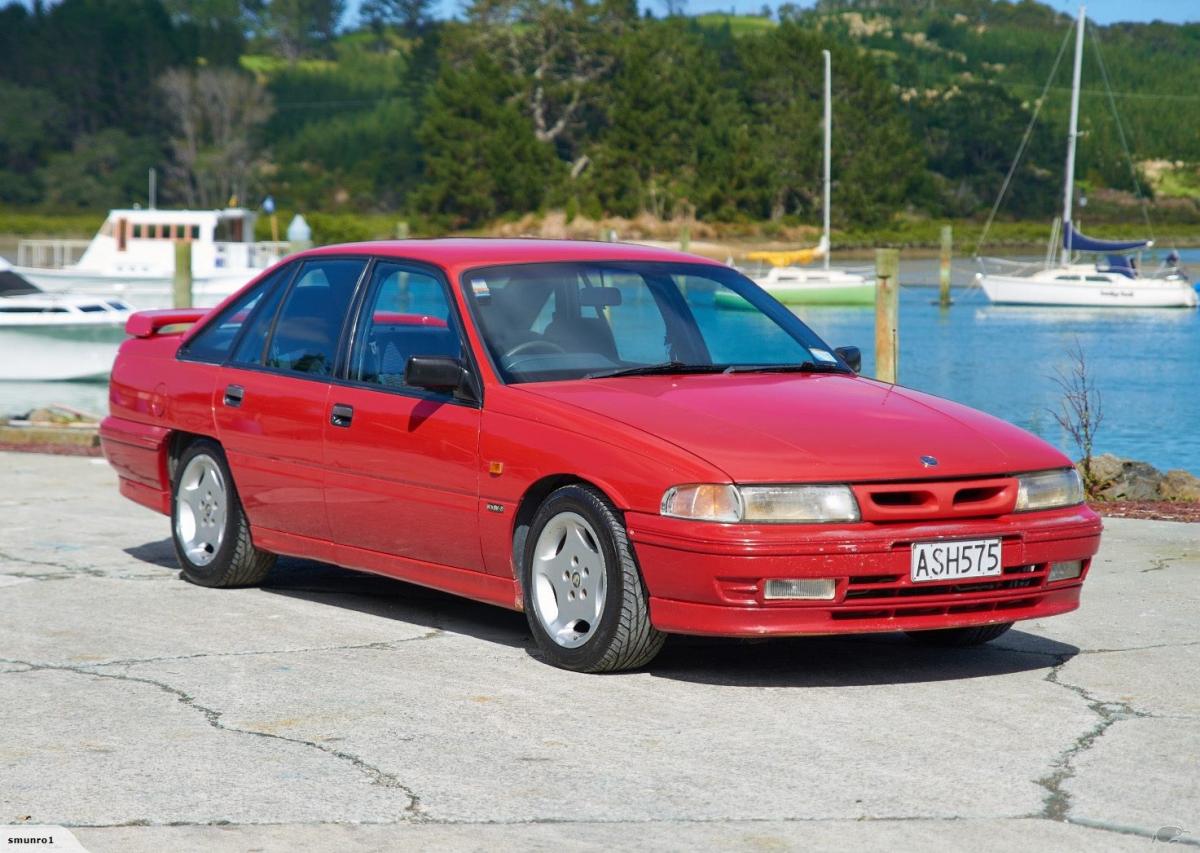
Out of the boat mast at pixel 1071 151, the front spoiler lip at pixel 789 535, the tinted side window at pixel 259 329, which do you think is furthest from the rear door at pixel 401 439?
the boat mast at pixel 1071 151

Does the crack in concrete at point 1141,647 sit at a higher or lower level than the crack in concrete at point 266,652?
higher

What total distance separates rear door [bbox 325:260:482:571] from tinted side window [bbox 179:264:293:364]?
2.51ft

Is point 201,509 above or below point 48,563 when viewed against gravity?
above

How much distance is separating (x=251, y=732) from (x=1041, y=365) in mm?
36069

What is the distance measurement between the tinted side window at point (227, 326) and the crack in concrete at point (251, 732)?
7.23 feet

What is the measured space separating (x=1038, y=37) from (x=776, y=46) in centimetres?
6926

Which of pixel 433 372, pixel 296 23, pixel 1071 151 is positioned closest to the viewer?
pixel 433 372

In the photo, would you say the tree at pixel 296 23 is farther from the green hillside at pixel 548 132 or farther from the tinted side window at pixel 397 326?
the tinted side window at pixel 397 326

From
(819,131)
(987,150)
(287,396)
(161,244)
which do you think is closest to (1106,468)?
(287,396)

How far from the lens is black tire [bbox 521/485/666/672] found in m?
6.75

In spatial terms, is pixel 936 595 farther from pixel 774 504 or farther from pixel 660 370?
pixel 660 370

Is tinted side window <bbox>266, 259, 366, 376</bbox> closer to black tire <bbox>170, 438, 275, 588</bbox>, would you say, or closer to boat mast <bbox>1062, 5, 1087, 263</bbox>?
black tire <bbox>170, 438, 275, 588</bbox>

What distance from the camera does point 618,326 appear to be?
789 centimetres

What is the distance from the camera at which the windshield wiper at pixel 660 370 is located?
755 cm
